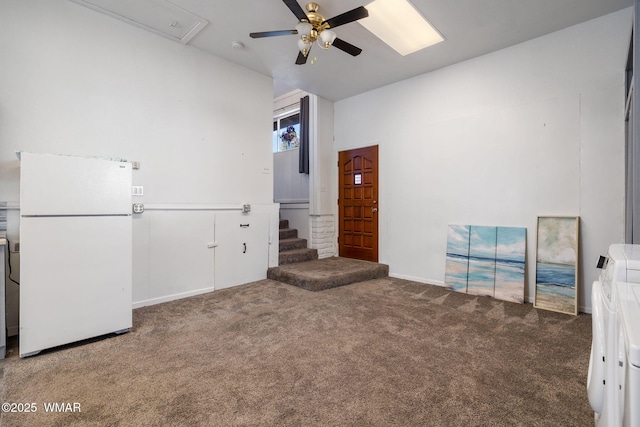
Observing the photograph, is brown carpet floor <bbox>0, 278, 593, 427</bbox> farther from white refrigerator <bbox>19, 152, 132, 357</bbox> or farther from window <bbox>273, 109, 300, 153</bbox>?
window <bbox>273, 109, 300, 153</bbox>

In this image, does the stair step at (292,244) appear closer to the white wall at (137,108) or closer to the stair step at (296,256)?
the stair step at (296,256)

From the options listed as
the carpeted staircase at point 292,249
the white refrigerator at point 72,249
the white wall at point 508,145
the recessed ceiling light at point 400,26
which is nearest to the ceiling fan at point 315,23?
the recessed ceiling light at point 400,26

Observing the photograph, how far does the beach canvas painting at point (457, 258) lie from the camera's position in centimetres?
389

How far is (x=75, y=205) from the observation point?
2.33 meters

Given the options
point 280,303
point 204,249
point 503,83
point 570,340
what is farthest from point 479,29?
point 204,249

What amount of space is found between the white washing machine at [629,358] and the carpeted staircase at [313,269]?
3.14 metres

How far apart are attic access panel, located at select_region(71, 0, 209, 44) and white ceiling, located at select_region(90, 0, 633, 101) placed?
0.11m

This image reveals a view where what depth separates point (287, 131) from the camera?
6812mm

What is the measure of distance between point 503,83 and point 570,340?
3024 mm

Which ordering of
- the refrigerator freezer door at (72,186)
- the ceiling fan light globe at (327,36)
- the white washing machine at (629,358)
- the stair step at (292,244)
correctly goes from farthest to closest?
1. the stair step at (292,244)
2. the ceiling fan light globe at (327,36)
3. the refrigerator freezer door at (72,186)
4. the white washing machine at (629,358)

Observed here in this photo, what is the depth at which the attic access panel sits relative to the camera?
2859 millimetres

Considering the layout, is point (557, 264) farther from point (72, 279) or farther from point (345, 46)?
point (72, 279)

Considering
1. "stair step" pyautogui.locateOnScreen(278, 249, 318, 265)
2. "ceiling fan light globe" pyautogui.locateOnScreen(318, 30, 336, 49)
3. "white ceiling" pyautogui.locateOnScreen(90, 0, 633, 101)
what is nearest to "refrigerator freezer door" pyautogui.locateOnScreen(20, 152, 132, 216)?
"white ceiling" pyautogui.locateOnScreen(90, 0, 633, 101)

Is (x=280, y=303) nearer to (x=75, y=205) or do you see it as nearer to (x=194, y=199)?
(x=194, y=199)
